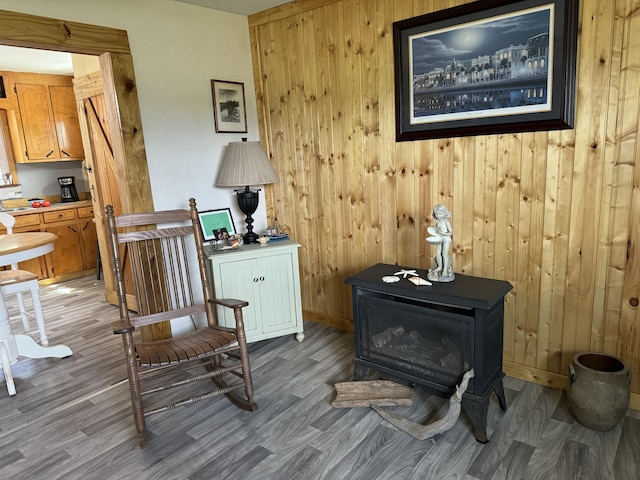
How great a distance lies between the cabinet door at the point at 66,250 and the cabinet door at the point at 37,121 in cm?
87

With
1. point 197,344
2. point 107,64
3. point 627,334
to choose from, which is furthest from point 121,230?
point 627,334

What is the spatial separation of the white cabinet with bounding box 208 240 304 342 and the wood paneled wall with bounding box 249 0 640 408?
37 centimetres

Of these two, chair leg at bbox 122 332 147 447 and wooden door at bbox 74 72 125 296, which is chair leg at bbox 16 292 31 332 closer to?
wooden door at bbox 74 72 125 296

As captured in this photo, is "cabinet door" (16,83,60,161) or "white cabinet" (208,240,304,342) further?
"cabinet door" (16,83,60,161)

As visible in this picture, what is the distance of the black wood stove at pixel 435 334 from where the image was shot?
1.98m

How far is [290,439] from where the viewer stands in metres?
2.07

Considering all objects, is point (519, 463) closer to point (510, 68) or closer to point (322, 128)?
point (510, 68)

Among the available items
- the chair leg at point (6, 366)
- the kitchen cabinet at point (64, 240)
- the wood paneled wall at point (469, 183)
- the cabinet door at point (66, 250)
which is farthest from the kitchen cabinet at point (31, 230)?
the wood paneled wall at point (469, 183)

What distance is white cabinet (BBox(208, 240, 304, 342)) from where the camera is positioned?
2.86 meters

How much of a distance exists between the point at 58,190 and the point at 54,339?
2836mm

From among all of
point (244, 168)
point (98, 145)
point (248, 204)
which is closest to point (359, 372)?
point (248, 204)

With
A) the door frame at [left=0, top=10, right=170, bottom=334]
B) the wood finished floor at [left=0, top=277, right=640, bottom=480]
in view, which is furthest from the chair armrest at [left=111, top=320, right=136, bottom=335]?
the door frame at [left=0, top=10, right=170, bottom=334]

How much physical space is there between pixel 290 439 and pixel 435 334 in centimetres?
86

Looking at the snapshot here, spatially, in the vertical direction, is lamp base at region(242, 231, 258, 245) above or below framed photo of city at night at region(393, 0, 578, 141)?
below
